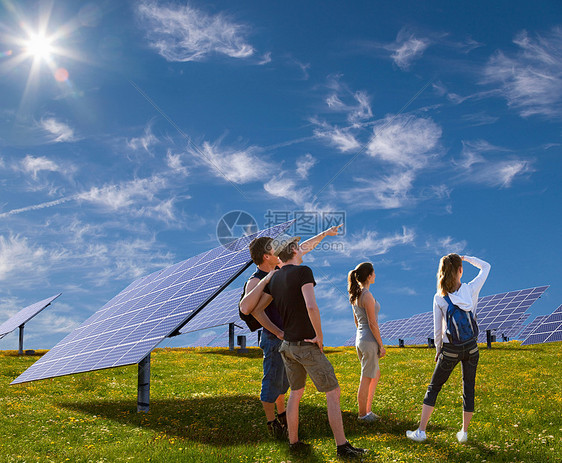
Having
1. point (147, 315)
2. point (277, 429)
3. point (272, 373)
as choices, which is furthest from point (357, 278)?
point (147, 315)

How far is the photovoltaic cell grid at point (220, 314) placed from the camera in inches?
1200

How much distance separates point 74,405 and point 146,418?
392cm

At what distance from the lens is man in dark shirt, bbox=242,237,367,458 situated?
7.76 m

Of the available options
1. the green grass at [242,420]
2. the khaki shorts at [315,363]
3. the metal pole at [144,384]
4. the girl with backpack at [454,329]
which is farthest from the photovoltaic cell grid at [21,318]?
the girl with backpack at [454,329]

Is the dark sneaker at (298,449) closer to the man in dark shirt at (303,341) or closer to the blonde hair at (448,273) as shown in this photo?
the man in dark shirt at (303,341)

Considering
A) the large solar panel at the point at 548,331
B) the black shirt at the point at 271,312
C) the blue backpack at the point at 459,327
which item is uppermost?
the black shirt at the point at 271,312

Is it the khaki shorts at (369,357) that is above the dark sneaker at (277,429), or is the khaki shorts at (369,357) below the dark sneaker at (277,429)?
above

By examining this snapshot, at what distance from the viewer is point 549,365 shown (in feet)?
70.3

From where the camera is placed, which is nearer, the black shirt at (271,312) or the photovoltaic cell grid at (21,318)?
the black shirt at (271,312)

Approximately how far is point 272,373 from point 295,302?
7.38ft

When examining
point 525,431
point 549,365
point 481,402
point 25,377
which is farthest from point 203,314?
point 525,431

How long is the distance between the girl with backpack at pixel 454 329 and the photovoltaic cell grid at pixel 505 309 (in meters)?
26.1

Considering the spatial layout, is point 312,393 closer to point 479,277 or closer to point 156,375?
point 479,277

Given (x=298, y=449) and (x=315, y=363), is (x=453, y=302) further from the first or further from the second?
(x=298, y=449)
